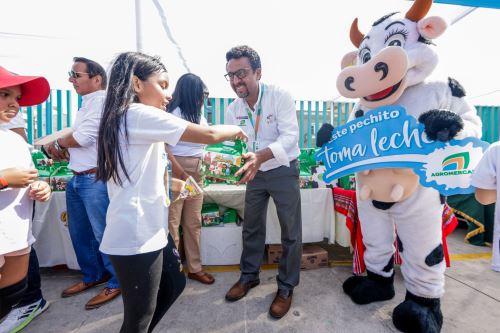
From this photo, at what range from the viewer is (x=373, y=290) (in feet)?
6.39

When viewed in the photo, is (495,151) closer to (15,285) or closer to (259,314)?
(259,314)

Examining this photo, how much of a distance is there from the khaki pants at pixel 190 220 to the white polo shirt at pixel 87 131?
0.70m

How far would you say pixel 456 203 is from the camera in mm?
3477

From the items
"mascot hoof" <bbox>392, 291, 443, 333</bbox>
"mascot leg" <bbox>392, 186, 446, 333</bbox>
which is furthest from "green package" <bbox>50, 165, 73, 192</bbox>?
"mascot hoof" <bbox>392, 291, 443, 333</bbox>

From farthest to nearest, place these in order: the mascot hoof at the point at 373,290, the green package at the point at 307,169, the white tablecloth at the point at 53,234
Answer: the green package at the point at 307,169 < the white tablecloth at the point at 53,234 < the mascot hoof at the point at 373,290

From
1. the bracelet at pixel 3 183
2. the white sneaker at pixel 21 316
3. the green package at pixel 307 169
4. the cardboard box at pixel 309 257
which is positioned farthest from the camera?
the green package at pixel 307 169

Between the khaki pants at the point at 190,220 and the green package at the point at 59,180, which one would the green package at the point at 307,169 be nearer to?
the khaki pants at the point at 190,220

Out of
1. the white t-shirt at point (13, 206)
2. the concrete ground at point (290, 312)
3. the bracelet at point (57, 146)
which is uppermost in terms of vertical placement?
the bracelet at point (57, 146)

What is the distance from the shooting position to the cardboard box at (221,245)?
8.48ft

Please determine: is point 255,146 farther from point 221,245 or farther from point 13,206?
point 13,206

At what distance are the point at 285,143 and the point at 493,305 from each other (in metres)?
2.00

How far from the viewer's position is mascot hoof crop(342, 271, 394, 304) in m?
1.94

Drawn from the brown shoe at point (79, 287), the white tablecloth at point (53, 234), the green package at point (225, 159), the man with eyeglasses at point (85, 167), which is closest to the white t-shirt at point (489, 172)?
the green package at point (225, 159)

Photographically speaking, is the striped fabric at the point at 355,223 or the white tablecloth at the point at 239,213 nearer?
the striped fabric at the point at 355,223
